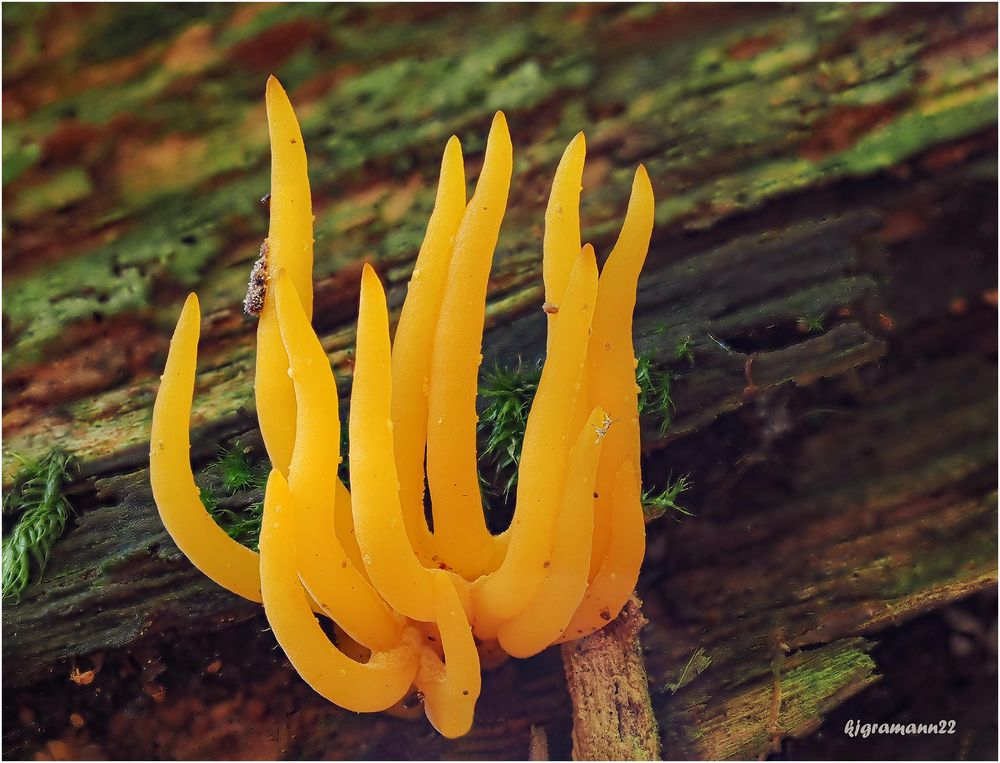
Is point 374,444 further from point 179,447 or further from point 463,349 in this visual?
point 179,447

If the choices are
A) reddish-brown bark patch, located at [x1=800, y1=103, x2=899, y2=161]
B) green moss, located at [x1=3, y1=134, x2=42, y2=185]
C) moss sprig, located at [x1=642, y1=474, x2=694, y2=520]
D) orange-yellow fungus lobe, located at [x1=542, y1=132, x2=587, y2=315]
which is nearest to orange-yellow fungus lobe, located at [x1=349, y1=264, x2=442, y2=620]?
orange-yellow fungus lobe, located at [x1=542, y1=132, x2=587, y2=315]

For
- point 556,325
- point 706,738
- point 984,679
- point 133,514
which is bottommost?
point 984,679

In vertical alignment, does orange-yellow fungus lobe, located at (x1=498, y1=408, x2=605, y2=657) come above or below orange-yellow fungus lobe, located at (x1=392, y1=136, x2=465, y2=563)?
below

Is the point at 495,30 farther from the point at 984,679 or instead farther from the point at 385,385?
the point at 984,679

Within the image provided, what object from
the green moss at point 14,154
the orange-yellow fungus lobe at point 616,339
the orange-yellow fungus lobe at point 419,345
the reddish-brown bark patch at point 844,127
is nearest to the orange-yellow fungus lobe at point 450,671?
the orange-yellow fungus lobe at point 419,345

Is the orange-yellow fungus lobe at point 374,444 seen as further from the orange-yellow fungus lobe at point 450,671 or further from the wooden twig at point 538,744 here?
the wooden twig at point 538,744

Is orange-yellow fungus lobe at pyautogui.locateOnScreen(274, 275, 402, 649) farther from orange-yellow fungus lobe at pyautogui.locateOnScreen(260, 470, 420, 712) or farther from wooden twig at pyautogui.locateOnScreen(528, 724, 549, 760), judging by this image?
wooden twig at pyautogui.locateOnScreen(528, 724, 549, 760)

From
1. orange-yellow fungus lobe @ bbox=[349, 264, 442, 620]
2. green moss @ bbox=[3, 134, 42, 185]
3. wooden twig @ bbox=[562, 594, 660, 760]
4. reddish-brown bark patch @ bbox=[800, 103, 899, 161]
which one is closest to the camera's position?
orange-yellow fungus lobe @ bbox=[349, 264, 442, 620]

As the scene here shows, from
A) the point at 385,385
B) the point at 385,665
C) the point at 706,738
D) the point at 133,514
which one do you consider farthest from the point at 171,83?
the point at 706,738
